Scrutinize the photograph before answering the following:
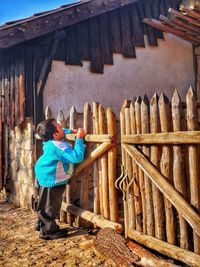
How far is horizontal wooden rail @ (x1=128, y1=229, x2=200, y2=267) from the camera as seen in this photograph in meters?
3.08

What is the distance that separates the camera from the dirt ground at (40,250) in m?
3.68

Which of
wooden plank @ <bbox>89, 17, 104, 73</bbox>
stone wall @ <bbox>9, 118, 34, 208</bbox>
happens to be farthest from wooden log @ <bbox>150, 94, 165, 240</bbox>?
wooden plank @ <bbox>89, 17, 104, 73</bbox>

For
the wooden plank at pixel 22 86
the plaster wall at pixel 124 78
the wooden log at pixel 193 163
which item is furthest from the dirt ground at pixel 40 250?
the plaster wall at pixel 124 78

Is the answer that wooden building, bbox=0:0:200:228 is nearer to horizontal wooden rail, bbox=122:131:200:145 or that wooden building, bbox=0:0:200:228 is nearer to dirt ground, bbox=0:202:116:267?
dirt ground, bbox=0:202:116:267

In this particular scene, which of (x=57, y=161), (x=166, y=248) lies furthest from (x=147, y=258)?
(x=57, y=161)

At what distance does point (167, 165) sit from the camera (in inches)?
135

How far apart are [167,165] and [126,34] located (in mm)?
5128

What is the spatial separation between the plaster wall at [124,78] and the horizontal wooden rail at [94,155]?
79.2 inches

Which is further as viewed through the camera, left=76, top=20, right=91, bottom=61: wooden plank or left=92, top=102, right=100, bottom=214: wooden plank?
left=76, top=20, right=91, bottom=61: wooden plank

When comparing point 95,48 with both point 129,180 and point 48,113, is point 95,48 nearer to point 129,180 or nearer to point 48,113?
point 48,113

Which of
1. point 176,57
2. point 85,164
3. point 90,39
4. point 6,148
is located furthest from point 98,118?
point 176,57

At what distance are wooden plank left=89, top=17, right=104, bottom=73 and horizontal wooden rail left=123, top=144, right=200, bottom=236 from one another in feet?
11.7

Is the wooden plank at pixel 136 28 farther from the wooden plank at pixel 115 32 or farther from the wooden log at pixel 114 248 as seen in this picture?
the wooden log at pixel 114 248

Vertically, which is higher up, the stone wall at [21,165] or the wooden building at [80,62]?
the wooden building at [80,62]
